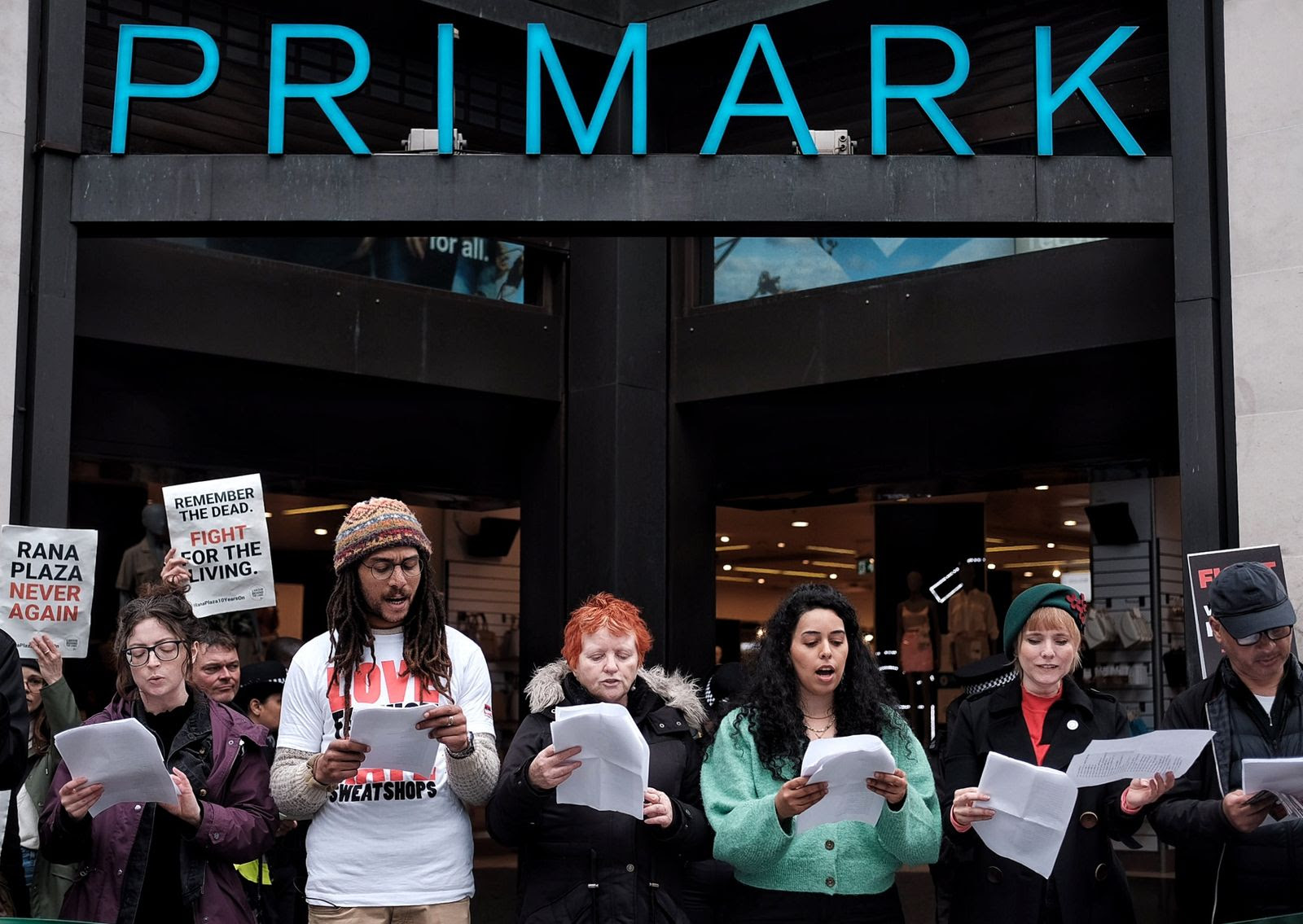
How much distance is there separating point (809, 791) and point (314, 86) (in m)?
6.88

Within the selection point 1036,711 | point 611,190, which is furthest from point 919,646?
point 1036,711

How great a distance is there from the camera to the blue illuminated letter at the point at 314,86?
9930 millimetres

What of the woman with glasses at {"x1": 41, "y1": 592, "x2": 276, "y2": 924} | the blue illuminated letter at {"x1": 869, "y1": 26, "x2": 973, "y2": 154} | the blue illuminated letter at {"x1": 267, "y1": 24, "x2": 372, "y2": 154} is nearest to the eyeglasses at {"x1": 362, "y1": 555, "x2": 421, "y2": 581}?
the woman with glasses at {"x1": 41, "y1": 592, "x2": 276, "y2": 924}

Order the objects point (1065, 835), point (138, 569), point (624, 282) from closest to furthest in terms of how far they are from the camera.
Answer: point (1065, 835)
point (624, 282)
point (138, 569)

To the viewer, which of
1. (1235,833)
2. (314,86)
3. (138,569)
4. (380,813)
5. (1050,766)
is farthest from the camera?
(138,569)

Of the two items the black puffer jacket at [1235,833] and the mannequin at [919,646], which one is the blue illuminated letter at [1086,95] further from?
the mannequin at [919,646]

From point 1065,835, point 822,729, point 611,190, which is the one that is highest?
point 611,190

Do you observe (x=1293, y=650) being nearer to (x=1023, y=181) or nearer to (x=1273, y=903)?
(x=1273, y=903)

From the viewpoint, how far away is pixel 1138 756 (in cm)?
471

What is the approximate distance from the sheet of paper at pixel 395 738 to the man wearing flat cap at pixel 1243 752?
7.94ft

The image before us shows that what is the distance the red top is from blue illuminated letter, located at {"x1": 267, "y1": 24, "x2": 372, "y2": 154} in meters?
6.14

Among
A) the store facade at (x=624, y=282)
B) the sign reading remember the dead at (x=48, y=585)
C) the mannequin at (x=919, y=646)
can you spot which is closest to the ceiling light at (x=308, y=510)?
the store facade at (x=624, y=282)

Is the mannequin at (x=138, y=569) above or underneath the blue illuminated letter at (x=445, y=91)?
underneath

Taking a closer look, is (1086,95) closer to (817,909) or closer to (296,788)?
(817,909)
